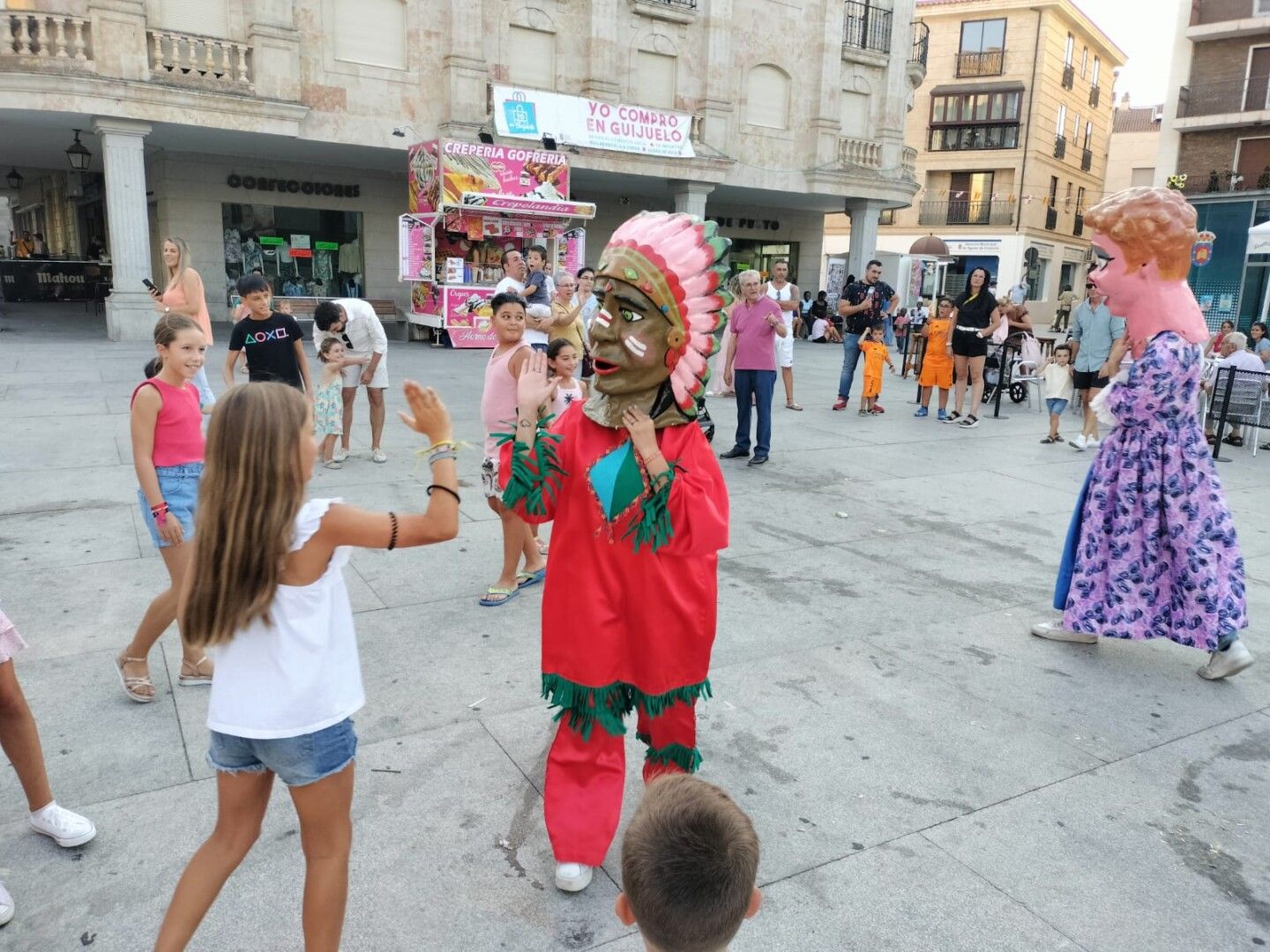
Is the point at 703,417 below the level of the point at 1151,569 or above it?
above

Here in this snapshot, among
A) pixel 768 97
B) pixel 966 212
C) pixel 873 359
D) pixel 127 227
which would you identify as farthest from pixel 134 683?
pixel 966 212

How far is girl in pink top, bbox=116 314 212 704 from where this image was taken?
129 inches

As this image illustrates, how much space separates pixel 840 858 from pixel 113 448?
691 centimetres

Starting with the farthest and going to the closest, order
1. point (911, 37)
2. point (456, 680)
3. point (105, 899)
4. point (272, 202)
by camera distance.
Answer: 1. point (911, 37)
2. point (272, 202)
3. point (456, 680)
4. point (105, 899)

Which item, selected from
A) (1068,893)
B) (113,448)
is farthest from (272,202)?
(1068,893)

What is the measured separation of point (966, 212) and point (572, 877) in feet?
133

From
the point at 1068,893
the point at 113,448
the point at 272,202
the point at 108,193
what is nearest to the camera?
the point at 1068,893

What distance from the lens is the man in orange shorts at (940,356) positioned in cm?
1084

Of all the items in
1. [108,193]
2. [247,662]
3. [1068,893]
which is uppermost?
[108,193]

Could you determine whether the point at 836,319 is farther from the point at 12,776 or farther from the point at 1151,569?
the point at 12,776

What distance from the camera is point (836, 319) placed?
25359 millimetres

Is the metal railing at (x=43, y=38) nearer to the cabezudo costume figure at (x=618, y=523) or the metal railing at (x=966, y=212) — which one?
the cabezudo costume figure at (x=618, y=523)

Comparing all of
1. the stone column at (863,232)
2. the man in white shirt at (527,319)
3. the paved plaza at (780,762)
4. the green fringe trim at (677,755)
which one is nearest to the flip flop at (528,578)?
the paved plaza at (780,762)

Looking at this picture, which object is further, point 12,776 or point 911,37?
point 911,37
